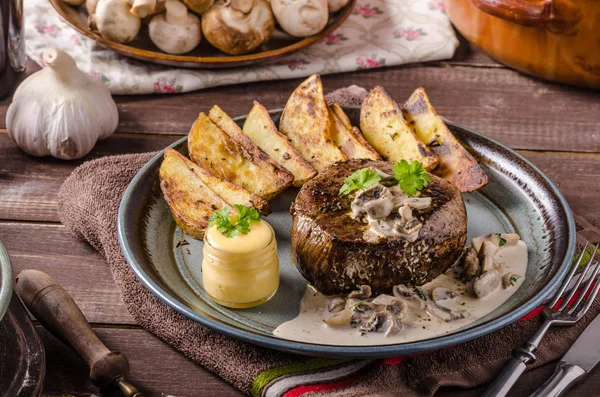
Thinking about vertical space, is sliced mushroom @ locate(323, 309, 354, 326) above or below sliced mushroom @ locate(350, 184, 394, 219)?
below

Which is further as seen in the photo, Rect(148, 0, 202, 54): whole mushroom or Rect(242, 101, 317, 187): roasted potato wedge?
Rect(148, 0, 202, 54): whole mushroom

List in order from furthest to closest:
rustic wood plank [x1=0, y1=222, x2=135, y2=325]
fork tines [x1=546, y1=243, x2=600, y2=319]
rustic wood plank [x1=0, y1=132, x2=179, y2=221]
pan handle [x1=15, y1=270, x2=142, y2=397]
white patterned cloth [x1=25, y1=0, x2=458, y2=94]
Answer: white patterned cloth [x1=25, y1=0, x2=458, y2=94] < rustic wood plank [x1=0, y1=132, x2=179, y2=221] < rustic wood plank [x1=0, y1=222, x2=135, y2=325] < fork tines [x1=546, y1=243, x2=600, y2=319] < pan handle [x1=15, y1=270, x2=142, y2=397]

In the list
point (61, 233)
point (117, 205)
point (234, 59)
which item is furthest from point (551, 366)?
point (234, 59)

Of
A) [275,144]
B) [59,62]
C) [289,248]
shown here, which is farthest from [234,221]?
[59,62]

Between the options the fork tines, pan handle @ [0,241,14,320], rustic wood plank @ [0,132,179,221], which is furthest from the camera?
rustic wood plank @ [0,132,179,221]

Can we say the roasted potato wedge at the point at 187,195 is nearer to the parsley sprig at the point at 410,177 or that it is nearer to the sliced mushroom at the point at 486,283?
the parsley sprig at the point at 410,177

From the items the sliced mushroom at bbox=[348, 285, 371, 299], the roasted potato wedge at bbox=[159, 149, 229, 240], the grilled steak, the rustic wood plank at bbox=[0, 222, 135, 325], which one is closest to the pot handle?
the grilled steak

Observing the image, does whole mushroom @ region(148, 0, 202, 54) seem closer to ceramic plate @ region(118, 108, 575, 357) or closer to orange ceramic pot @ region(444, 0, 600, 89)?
ceramic plate @ region(118, 108, 575, 357)

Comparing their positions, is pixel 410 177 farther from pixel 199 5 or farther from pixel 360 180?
pixel 199 5
